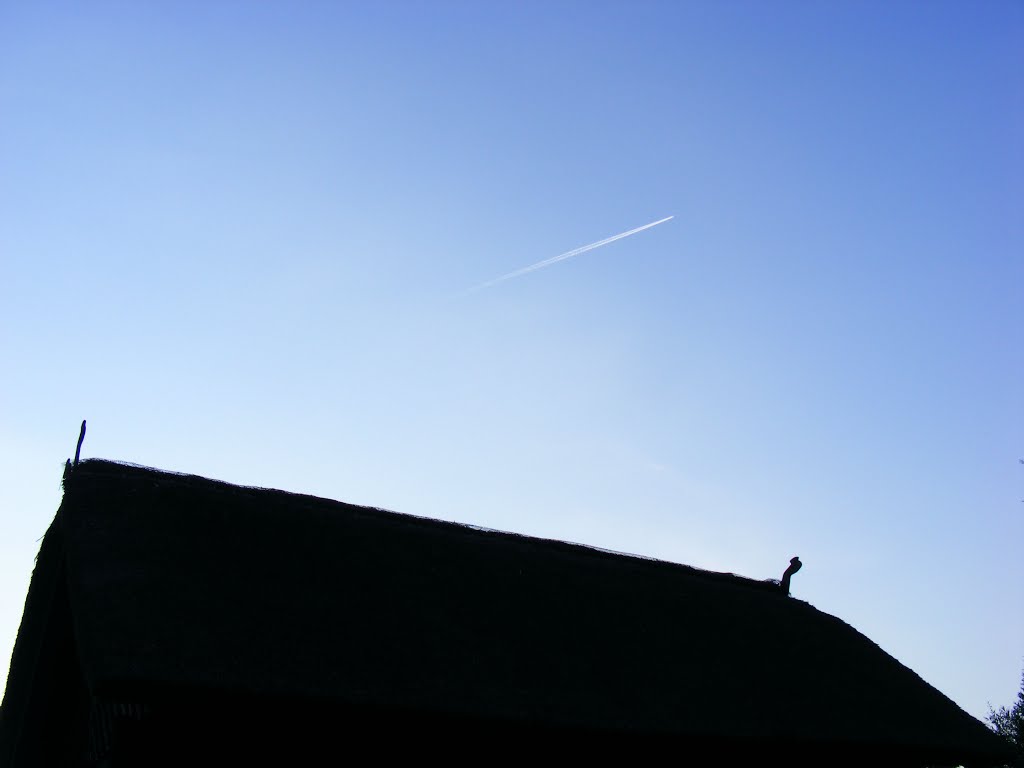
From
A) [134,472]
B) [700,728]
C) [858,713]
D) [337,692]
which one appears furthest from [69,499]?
[858,713]

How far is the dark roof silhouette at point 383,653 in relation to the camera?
7273 millimetres

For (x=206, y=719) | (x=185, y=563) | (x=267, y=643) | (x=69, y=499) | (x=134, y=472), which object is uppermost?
(x=134, y=472)

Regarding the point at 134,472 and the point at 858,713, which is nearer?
the point at 134,472

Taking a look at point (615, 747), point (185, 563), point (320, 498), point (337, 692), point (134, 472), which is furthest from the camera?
point (320, 498)

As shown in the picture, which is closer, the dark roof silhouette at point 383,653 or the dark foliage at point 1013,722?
the dark roof silhouette at point 383,653

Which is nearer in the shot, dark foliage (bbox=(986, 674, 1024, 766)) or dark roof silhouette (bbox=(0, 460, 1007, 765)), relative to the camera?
dark roof silhouette (bbox=(0, 460, 1007, 765))

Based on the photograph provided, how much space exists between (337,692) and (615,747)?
3.66 m

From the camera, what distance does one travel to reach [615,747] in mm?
9367

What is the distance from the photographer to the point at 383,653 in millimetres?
8242

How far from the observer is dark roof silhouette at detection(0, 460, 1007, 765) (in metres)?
7.27

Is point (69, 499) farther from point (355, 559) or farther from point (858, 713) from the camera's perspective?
point (858, 713)

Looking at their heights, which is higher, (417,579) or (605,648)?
(417,579)

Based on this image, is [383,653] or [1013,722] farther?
[1013,722]

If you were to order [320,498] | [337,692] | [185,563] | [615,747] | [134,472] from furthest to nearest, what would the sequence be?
[320,498] → [134,472] → [615,747] → [185,563] → [337,692]
